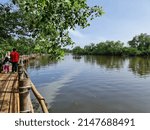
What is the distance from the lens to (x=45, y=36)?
10.1m

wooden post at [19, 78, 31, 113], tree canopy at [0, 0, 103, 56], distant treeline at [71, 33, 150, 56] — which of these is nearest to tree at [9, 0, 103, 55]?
tree canopy at [0, 0, 103, 56]

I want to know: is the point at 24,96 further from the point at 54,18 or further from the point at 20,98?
the point at 54,18

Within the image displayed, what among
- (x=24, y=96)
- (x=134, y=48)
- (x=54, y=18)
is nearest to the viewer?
(x=24, y=96)

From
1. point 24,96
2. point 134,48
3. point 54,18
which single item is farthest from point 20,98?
point 134,48

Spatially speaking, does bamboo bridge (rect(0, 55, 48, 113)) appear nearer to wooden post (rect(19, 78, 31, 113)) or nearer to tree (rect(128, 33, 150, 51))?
wooden post (rect(19, 78, 31, 113))

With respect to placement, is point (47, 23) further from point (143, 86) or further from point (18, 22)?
point (143, 86)

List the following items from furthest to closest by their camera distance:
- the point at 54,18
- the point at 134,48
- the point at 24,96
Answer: the point at 134,48
the point at 54,18
the point at 24,96

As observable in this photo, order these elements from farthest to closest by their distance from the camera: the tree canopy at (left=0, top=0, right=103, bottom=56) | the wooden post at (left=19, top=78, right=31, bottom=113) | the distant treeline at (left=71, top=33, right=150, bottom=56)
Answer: the distant treeline at (left=71, top=33, right=150, bottom=56), the tree canopy at (left=0, top=0, right=103, bottom=56), the wooden post at (left=19, top=78, right=31, bottom=113)

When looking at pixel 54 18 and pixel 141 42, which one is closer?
pixel 54 18

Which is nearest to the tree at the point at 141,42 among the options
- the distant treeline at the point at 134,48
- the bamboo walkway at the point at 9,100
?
the distant treeline at the point at 134,48

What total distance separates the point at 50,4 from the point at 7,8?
7800 millimetres

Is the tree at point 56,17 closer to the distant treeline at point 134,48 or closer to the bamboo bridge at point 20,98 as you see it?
the bamboo bridge at point 20,98

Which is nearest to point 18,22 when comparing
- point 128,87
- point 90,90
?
point 90,90

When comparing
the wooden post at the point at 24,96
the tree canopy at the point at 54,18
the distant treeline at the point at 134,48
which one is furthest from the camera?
the distant treeline at the point at 134,48
